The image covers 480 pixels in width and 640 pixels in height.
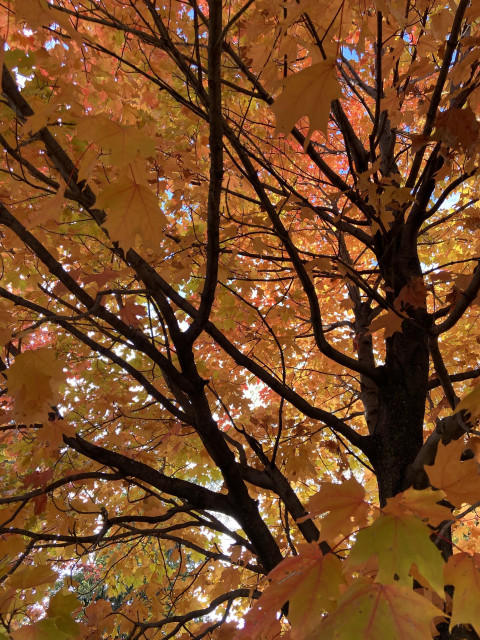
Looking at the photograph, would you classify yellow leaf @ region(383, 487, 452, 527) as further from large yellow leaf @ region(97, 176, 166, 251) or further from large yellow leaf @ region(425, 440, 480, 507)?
large yellow leaf @ region(97, 176, 166, 251)

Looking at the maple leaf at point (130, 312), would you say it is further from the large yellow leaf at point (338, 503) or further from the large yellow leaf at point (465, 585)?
the large yellow leaf at point (465, 585)

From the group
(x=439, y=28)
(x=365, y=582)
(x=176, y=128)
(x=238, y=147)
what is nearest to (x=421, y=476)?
(x=365, y=582)

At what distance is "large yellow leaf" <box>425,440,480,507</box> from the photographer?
1126 millimetres

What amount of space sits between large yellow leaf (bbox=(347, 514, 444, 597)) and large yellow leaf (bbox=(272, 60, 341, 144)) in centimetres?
94

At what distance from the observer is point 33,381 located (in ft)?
5.14

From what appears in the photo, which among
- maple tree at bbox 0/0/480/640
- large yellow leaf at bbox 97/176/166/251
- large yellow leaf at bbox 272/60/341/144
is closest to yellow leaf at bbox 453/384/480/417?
maple tree at bbox 0/0/480/640

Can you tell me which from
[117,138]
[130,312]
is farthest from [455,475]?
[130,312]

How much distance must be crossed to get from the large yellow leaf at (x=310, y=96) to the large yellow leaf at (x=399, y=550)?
94 centimetres

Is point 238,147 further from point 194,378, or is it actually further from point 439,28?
point 439,28

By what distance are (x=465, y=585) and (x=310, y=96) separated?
4.12 feet

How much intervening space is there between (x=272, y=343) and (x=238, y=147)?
2530 mm

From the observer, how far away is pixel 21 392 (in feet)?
5.16

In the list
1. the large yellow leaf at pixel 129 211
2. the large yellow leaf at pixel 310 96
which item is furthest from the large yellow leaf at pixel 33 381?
the large yellow leaf at pixel 310 96

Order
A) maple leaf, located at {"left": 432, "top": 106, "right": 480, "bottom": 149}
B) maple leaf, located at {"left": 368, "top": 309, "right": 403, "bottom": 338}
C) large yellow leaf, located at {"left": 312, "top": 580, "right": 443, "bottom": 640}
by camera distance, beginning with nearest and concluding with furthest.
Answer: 1. large yellow leaf, located at {"left": 312, "top": 580, "right": 443, "bottom": 640}
2. maple leaf, located at {"left": 432, "top": 106, "right": 480, "bottom": 149}
3. maple leaf, located at {"left": 368, "top": 309, "right": 403, "bottom": 338}
